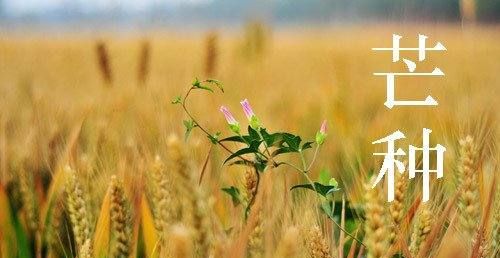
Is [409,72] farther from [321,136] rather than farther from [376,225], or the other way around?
[376,225]

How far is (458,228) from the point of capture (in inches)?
31.5

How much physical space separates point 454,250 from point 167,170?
32 centimetres

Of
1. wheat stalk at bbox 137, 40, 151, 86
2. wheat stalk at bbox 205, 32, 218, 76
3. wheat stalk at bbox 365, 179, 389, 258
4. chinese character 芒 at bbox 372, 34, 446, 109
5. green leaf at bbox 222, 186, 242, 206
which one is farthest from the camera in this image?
wheat stalk at bbox 137, 40, 151, 86

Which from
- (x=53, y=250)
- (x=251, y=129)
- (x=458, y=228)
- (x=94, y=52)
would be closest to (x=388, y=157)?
(x=458, y=228)

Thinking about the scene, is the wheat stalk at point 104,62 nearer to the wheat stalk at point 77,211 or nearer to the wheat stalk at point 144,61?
the wheat stalk at point 144,61

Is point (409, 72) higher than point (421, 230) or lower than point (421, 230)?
higher

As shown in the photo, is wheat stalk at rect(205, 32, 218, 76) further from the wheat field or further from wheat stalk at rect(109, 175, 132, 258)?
wheat stalk at rect(109, 175, 132, 258)

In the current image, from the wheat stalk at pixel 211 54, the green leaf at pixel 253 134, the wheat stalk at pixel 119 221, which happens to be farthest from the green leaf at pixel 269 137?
the wheat stalk at pixel 211 54

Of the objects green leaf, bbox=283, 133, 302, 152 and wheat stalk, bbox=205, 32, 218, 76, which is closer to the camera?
green leaf, bbox=283, 133, 302, 152

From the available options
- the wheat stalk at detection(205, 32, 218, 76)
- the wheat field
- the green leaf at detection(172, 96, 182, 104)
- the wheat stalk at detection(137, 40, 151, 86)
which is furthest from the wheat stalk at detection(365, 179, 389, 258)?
the wheat stalk at detection(137, 40, 151, 86)

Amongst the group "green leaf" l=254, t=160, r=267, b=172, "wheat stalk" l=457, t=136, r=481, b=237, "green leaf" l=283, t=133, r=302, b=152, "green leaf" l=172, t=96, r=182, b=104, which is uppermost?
"green leaf" l=172, t=96, r=182, b=104

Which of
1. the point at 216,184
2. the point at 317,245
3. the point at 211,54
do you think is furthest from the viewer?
the point at 211,54

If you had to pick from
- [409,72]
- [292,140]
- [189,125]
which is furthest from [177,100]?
[409,72]

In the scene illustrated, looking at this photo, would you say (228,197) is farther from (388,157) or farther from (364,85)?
(364,85)
